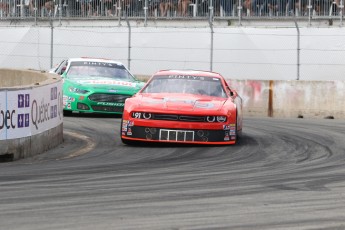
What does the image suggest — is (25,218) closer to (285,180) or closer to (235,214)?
(235,214)

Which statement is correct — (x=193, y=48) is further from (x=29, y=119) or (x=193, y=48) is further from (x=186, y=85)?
(x=29, y=119)

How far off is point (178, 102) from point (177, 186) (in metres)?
5.41

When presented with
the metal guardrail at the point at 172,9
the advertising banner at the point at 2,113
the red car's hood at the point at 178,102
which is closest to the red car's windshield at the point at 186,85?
the red car's hood at the point at 178,102

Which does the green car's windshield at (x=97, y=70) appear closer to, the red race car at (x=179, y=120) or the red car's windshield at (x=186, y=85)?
the red car's windshield at (x=186, y=85)

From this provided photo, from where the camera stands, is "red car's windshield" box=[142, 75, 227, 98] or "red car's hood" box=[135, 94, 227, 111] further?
"red car's windshield" box=[142, 75, 227, 98]

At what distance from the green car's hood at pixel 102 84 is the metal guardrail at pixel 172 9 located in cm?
875

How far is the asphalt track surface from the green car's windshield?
5.79 meters

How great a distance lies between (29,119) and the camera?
46.7ft

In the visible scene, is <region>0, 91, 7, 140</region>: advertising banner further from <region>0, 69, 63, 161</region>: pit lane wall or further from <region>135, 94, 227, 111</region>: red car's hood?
<region>135, 94, 227, 111</region>: red car's hood

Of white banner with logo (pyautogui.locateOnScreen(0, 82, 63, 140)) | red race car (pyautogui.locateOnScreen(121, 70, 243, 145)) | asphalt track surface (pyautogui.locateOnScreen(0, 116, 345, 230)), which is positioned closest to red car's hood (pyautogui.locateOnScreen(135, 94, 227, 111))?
red race car (pyautogui.locateOnScreen(121, 70, 243, 145))

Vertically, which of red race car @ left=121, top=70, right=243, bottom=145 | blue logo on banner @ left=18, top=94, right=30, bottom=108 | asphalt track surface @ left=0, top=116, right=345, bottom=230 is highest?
blue logo on banner @ left=18, top=94, right=30, bottom=108

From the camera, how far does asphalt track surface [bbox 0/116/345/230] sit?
838cm

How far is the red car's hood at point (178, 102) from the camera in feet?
52.0

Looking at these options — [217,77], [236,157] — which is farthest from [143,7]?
[236,157]
